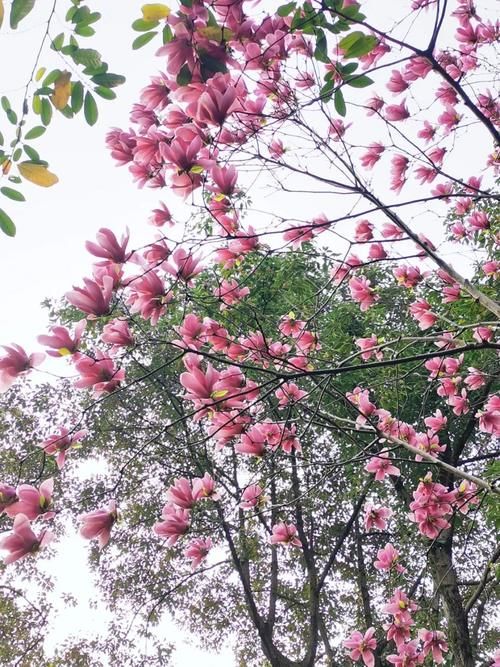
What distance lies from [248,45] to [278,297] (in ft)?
17.0

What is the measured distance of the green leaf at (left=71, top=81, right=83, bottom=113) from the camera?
3.91ft

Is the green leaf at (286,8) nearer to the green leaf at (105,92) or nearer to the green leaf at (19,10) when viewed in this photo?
the green leaf at (105,92)

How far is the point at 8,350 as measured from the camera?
4.32ft

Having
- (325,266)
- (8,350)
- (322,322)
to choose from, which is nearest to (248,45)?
(8,350)

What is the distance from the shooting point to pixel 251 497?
2.05 metres

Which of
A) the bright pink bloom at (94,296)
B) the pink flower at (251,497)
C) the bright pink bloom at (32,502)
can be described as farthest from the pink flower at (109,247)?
the pink flower at (251,497)

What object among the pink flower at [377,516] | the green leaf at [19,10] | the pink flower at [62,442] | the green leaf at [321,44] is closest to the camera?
the green leaf at [19,10]

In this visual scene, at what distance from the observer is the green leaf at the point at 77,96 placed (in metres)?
1.19

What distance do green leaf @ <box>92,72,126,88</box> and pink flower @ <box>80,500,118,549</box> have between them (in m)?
1.11

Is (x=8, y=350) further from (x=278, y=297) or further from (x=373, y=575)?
(x=373, y=575)

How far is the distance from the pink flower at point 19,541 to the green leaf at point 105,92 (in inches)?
41.4

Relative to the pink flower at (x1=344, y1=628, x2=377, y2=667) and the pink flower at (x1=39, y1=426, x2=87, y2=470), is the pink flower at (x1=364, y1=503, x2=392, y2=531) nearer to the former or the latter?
the pink flower at (x1=344, y1=628, x2=377, y2=667)

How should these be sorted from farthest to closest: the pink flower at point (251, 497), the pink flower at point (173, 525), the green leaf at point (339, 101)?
the pink flower at point (251, 497) → the pink flower at point (173, 525) → the green leaf at point (339, 101)

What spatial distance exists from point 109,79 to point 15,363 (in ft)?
2.46
